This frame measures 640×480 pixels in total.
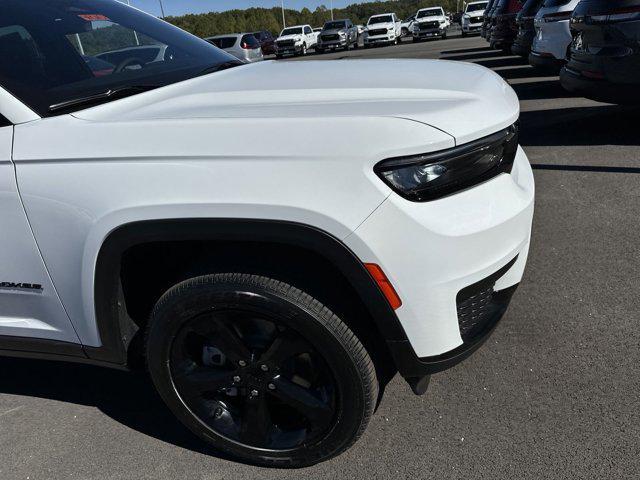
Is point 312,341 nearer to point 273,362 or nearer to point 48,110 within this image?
point 273,362

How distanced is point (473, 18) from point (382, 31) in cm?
463

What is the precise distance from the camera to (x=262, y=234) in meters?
1.65

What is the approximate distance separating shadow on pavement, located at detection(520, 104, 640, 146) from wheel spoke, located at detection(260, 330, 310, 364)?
494 cm

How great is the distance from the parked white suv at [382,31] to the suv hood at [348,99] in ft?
90.6

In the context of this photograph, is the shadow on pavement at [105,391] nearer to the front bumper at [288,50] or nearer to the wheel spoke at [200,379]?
the wheel spoke at [200,379]

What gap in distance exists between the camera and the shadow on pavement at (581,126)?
5835 millimetres

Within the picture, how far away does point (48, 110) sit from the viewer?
76.0 inches

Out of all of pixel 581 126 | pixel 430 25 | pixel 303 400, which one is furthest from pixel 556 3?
pixel 430 25

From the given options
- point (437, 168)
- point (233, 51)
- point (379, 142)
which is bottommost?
point (233, 51)

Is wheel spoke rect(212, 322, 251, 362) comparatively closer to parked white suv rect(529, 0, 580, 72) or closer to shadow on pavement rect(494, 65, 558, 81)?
parked white suv rect(529, 0, 580, 72)

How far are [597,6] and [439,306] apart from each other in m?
4.80

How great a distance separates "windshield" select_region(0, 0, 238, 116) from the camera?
2064 millimetres

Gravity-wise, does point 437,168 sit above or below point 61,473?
above

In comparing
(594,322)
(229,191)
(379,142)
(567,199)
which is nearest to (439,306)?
(379,142)
